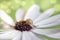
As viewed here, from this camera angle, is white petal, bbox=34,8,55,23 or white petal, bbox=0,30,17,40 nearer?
white petal, bbox=0,30,17,40

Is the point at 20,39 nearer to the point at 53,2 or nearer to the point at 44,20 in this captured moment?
the point at 44,20

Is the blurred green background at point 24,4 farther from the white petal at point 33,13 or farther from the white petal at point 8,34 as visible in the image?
the white petal at point 8,34

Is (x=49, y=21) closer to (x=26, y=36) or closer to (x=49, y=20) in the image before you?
(x=49, y=20)

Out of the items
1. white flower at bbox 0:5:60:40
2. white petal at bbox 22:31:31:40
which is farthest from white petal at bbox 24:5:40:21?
white petal at bbox 22:31:31:40

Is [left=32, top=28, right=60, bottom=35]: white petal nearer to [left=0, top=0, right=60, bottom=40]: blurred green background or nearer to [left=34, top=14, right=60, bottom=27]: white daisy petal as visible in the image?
[left=34, top=14, right=60, bottom=27]: white daisy petal

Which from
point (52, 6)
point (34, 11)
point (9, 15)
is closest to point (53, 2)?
point (52, 6)

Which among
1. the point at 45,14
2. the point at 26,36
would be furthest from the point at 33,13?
the point at 26,36
